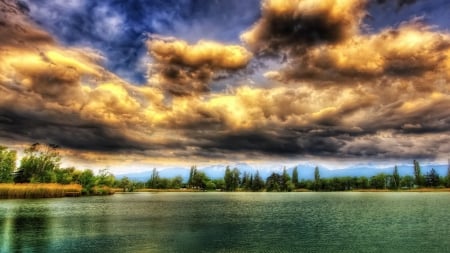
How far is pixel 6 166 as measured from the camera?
147750mm

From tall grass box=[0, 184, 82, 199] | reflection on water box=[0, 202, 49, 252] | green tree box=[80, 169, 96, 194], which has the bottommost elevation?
reflection on water box=[0, 202, 49, 252]

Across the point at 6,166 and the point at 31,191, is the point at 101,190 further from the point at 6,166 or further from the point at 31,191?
the point at 31,191

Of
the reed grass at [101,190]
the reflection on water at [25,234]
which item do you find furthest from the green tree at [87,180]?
the reflection on water at [25,234]

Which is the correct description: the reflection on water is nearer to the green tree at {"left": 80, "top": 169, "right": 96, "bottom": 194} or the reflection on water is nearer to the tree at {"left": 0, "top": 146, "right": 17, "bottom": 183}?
the tree at {"left": 0, "top": 146, "right": 17, "bottom": 183}

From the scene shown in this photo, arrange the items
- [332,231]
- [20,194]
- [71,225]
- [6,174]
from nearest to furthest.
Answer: [332,231], [71,225], [20,194], [6,174]

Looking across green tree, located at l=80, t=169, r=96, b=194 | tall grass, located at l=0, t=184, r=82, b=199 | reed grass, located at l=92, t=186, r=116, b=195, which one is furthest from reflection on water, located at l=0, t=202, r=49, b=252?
reed grass, located at l=92, t=186, r=116, b=195

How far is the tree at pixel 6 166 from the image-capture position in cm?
14588

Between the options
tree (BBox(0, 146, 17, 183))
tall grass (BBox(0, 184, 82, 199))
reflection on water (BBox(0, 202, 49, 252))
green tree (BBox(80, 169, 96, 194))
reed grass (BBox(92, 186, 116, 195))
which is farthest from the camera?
reed grass (BBox(92, 186, 116, 195))

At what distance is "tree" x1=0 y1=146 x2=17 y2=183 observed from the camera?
146 m

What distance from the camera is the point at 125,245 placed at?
34.1 meters

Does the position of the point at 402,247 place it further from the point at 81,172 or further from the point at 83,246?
the point at 81,172

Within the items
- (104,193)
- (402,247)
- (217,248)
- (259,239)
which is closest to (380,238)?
(402,247)

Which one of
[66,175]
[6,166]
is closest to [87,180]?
[66,175]

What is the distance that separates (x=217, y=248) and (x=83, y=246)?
13504 millimetres
